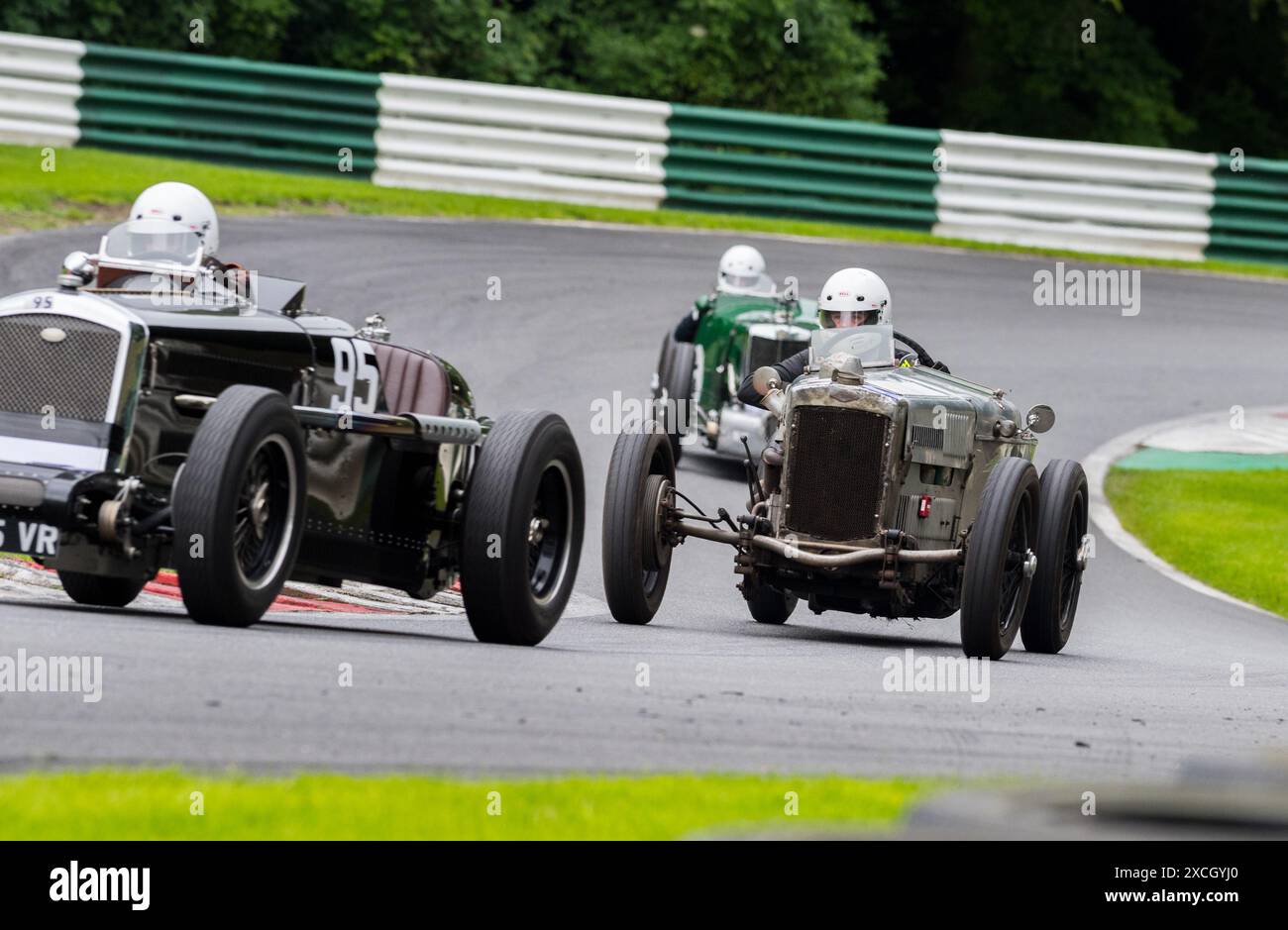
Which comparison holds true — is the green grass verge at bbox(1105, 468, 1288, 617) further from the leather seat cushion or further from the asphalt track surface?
the leather seat cushion

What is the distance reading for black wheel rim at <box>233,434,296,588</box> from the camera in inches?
283

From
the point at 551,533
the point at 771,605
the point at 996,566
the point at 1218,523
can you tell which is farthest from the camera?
the point at 1218,523

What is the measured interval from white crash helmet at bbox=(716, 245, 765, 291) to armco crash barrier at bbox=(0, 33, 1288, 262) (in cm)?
689

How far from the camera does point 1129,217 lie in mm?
23469

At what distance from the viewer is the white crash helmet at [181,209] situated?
977 cm

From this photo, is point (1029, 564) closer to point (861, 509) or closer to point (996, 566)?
point (996, 566)

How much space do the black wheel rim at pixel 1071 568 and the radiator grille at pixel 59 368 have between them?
4653mm

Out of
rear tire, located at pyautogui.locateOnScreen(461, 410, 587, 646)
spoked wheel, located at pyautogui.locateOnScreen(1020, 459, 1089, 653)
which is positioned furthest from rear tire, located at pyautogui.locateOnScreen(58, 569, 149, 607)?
spoked wheel, located at pyautogui.locateOnScreen(1020, 459, 1089, 653)

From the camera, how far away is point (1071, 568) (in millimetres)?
10039

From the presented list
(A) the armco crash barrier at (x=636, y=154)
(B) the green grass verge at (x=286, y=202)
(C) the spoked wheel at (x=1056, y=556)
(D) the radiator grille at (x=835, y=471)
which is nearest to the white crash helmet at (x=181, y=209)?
(D) the radiator grille at (x=835, y=471)

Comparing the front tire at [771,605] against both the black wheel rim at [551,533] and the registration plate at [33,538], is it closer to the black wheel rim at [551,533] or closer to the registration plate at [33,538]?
the black wheel rim at [551,533]

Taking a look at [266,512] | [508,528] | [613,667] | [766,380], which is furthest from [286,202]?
[613,667]

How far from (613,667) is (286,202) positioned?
569 inches
